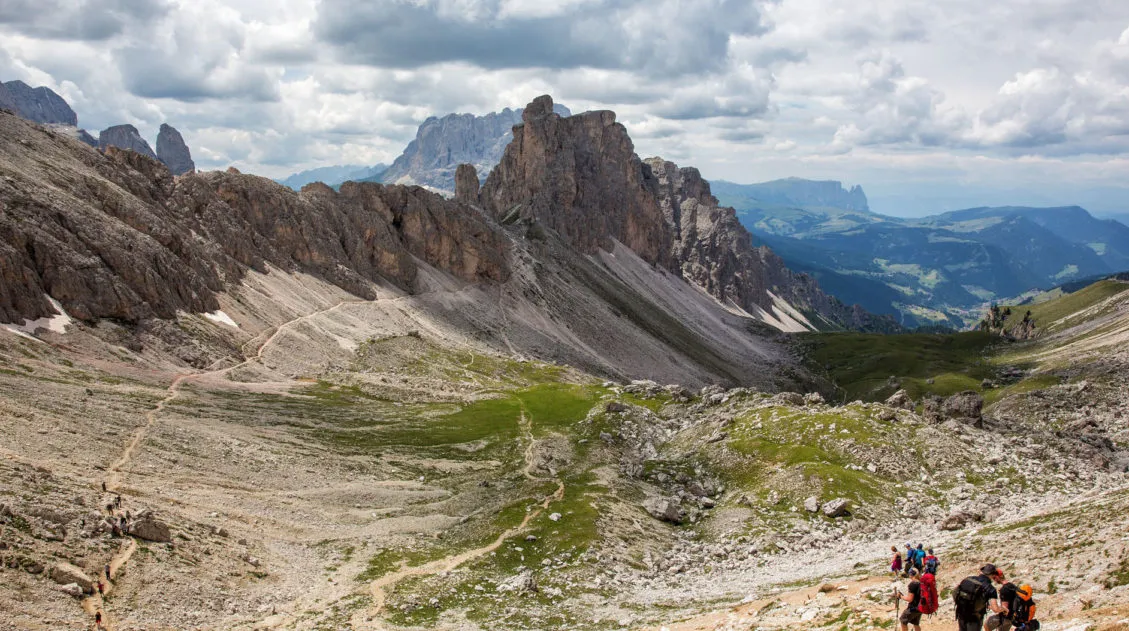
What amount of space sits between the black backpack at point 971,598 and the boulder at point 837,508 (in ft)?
120

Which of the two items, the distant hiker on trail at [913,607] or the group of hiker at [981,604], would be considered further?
the distant hiker on trail at [913,607]

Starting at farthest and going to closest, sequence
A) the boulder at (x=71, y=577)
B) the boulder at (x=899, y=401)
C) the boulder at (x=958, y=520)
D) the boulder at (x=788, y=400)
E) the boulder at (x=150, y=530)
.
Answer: the boulder at (x=788, y=400), the boulder at (x=899, y=401), the boulder at (x=958, y=520), the boulder at (x=150, y=530), the boulder at (x=71, y=577)

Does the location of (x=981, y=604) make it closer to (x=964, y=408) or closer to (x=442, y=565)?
(x=442, y=565)

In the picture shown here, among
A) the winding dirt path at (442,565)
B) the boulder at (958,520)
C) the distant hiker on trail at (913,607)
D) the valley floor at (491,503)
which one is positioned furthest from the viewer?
the boulder at (958,520)

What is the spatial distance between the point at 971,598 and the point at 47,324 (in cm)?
9144

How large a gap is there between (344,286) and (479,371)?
112ft

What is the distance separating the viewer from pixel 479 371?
13312 cm

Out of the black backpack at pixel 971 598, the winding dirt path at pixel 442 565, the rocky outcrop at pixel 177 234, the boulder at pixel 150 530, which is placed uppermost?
the rocky outcrop at pixel 177 234

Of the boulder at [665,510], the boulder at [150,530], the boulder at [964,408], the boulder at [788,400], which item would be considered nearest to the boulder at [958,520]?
the boulder at [665,510]

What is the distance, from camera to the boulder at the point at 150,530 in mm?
47719

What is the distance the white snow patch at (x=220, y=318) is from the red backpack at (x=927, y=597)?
334ft

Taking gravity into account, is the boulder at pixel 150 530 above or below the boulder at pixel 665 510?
above

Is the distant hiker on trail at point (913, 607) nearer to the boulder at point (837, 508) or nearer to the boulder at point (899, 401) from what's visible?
the boulder at point (837, 508)

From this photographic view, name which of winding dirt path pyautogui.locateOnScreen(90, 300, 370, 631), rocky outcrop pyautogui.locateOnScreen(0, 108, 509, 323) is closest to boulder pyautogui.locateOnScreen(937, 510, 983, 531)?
winding dirt path pyautogui.locateOnScreen(90, 300, 370, 631)
